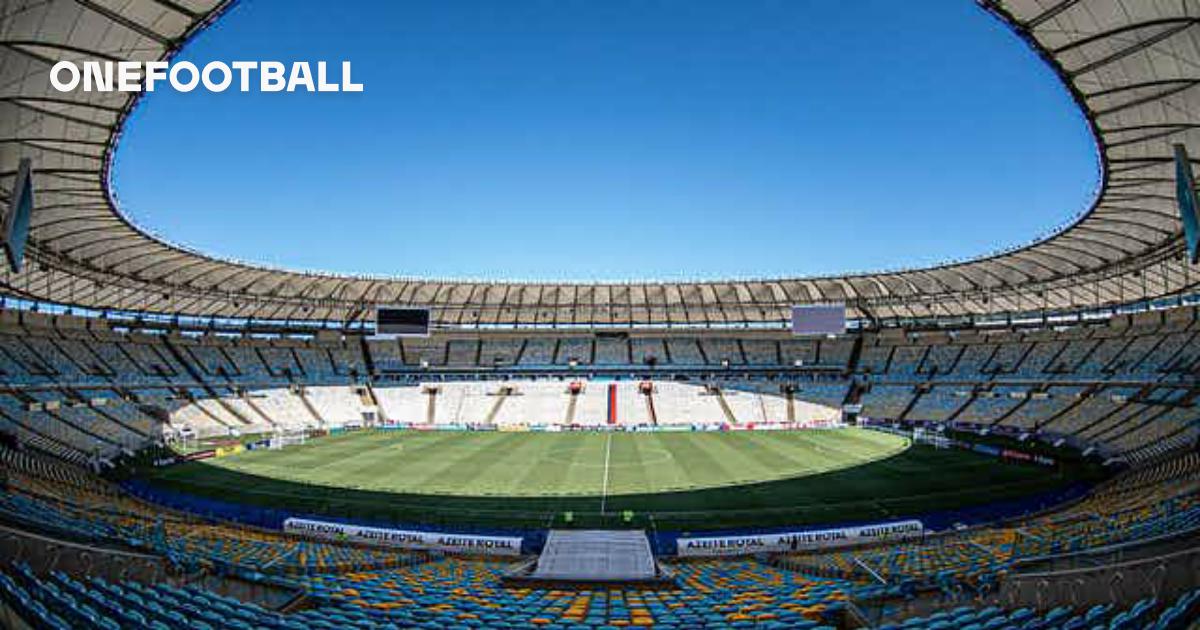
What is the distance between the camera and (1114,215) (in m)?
30.7

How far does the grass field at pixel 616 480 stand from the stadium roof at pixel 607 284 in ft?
42.0

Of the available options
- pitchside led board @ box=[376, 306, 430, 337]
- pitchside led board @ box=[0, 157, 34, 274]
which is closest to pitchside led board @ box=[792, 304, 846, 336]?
pitchside led board @ box=[376, 306, 430, 337]

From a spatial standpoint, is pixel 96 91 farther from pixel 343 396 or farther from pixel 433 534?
pixel 343 396

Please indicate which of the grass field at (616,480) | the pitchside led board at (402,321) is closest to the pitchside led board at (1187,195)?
the grass field at (616,480)

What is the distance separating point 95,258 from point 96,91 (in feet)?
75.8

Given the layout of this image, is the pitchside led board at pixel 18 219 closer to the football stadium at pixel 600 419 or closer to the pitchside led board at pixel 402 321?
the football stadium at pixel 600 419

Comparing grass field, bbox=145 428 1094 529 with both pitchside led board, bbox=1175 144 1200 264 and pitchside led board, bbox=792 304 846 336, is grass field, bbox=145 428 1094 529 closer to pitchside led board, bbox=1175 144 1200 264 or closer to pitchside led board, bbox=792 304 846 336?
pitchside led board, bbox=792 304 846 336

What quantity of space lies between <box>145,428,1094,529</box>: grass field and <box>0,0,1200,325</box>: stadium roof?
12.8 meters

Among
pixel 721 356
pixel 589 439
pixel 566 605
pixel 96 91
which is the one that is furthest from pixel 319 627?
pixel 721 356

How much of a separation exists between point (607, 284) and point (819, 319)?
59.9 feet

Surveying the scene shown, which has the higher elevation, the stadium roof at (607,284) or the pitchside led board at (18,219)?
the stadium roof at (607,284)

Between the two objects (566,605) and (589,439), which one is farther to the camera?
(589,439)

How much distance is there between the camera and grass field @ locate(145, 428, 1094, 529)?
26.6 metres

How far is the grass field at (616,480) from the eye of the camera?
87.2ft
